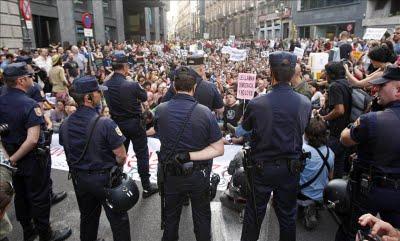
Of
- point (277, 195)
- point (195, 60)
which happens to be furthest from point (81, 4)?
point (277, 195)

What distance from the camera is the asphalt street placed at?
13.1 feet

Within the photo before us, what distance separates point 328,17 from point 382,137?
36207mm

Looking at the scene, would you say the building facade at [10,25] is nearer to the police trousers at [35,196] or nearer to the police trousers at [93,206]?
the police trousers at [35,196]

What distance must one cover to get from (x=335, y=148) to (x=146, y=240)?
287cm

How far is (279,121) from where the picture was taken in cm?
318

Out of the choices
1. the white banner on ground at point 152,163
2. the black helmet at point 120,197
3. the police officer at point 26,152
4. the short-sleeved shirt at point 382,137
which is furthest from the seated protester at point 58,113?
the short-sleeved shirt at point 382,137

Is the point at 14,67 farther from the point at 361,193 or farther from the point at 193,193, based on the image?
the point at 361,193

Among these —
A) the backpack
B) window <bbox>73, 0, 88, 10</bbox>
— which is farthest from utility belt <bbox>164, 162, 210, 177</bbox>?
window <bbox>73, 0, 88, 10</bbox>

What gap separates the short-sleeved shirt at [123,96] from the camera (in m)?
4.65

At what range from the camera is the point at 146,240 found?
3947mm

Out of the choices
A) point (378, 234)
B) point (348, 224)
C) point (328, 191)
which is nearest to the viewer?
point (378, 234)

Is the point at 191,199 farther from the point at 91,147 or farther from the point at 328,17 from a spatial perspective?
the point at 328,17

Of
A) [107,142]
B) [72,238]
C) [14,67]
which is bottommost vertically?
[72,238]

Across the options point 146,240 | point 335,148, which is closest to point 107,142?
point 146,240
